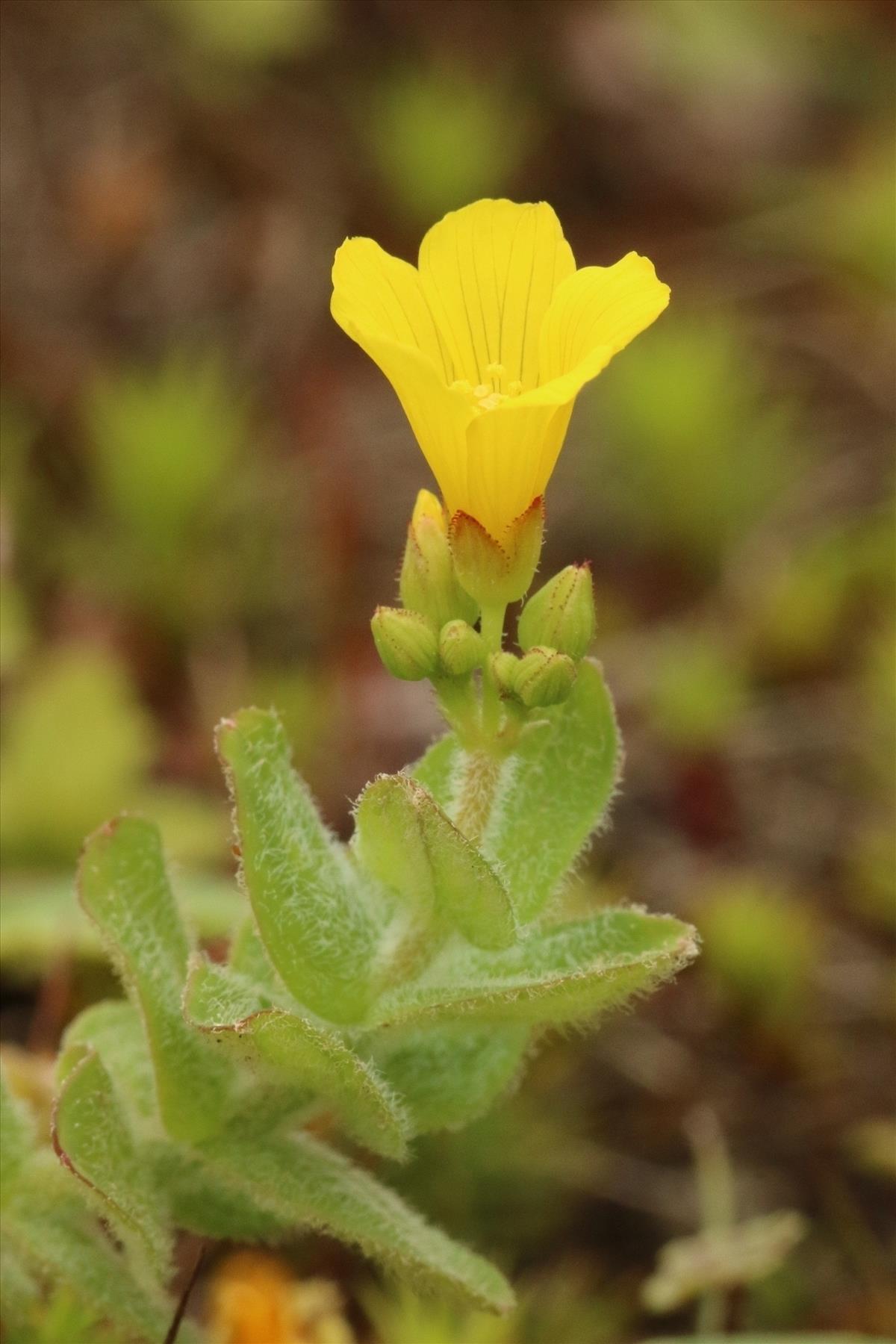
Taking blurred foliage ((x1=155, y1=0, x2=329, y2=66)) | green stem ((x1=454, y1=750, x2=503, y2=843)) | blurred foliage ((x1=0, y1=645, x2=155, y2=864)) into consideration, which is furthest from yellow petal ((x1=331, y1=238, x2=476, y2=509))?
blurred foliage ((x1=155, y1=0, x2=329, y2=66))

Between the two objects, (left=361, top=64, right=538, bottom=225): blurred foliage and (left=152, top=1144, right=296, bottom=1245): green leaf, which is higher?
(left=361, top=64, right=538, bottom=225): blurred foliage

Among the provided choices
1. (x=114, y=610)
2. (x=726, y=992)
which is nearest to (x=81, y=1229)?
(x=726, y=992)

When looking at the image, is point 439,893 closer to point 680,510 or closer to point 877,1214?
point 877,1214

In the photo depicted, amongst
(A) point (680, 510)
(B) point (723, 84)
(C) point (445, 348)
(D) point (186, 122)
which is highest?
(B) point (723, 84)

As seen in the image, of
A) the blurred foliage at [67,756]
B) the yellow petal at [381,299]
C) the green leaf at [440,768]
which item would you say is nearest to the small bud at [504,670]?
the green leaf at [440,768]

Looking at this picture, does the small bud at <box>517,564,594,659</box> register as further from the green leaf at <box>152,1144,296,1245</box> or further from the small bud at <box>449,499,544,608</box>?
the green leaf at <box>152,1144,296,1245</box>

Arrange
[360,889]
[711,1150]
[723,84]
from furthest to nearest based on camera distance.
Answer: [723,84]
[711,1150]
[360,889]

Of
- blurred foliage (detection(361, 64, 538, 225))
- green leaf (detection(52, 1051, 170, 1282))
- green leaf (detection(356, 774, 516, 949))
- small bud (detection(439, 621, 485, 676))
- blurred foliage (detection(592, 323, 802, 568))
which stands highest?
blurred foliage (detection(361, 64, 538, 225))

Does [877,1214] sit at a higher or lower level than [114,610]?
lower
